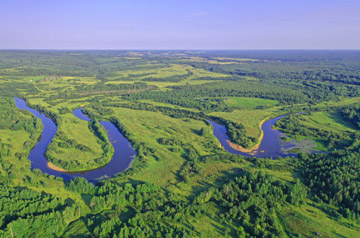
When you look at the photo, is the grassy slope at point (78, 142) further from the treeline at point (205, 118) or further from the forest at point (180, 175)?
the treeline at point (205, 118)

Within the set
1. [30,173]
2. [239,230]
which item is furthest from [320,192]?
[30,173]

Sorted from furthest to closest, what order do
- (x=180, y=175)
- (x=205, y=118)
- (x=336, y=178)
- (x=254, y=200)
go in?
1. (x=205, y=118)
2. (x=180, y=175)
3. (x=336, y=178)
4. (x=254, y=200)

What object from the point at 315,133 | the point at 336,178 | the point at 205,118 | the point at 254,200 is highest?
the point at 336,178

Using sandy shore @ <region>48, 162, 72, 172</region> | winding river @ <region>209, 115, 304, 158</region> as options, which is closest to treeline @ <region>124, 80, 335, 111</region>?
winding river @ <region>209, 115, 304, 158</region>

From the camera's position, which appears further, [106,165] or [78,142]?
[78,142]

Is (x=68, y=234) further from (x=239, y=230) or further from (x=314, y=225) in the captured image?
(x=314, y=225)

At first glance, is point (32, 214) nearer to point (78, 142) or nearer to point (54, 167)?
point (54, 167)

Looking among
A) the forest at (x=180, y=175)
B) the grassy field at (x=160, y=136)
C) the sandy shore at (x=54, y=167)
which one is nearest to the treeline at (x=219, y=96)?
the forest at (x=180, y=175)

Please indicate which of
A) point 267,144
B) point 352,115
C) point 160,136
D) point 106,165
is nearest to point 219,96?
point 352,115
